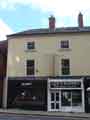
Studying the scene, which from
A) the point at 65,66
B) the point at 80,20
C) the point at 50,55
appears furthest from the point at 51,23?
the point at 65,66

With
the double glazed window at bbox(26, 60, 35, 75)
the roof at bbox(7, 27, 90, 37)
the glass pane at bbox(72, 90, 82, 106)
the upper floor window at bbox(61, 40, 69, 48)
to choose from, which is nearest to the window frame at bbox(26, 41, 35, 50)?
the roof at bbox(7, 27, 90, 37)

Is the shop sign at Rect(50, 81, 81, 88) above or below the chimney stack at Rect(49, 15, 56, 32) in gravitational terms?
below

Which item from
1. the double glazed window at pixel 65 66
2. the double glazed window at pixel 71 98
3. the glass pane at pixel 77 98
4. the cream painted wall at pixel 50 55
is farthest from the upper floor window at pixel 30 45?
the glass pane at pixel 77 98

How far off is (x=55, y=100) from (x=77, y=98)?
2356 mm

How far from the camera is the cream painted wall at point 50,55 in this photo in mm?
28984

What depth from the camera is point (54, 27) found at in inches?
1236

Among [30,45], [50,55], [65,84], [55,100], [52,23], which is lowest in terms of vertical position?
[55,100]

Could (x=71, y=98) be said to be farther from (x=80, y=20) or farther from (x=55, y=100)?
(x=80, y=20)

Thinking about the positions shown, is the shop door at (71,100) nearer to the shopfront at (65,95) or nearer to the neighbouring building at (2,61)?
the shopfront at (65,95)

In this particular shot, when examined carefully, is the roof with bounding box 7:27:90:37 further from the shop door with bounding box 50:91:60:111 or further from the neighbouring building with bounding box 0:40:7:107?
the shop door with bounding box 50:91:60:111

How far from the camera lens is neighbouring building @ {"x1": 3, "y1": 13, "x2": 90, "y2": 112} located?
1126 inches

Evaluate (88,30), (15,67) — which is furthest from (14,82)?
(88,30)

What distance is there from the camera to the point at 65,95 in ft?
94.6

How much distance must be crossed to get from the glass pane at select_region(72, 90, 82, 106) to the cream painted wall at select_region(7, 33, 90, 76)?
206cm
